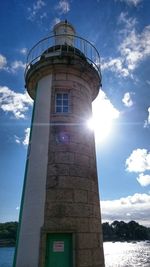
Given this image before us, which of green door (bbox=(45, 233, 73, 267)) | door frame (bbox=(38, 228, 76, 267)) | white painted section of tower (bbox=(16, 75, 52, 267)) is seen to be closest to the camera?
door frame (bbox=(38, 228, 76, 267))

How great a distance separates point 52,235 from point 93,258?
54.0 inches

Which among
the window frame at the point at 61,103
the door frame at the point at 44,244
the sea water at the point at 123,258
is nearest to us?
the door frame at the point at 44,244

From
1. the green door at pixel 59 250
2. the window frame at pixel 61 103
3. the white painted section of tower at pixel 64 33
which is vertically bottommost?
the green door at pixel 59 250

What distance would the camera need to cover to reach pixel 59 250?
6.36 metres

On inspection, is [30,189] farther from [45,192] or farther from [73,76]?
[73,76]

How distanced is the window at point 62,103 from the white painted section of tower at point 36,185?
34 centimetres

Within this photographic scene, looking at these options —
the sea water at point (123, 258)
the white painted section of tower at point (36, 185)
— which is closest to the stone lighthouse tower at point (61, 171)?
the white painted section of tower at point (36, 185)

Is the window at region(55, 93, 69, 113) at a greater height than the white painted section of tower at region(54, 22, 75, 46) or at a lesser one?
lesser

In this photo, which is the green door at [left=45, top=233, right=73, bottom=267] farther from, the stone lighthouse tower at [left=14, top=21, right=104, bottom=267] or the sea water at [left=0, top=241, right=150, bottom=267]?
the sea water at [left=0, top=241, right=150, bottom=267]

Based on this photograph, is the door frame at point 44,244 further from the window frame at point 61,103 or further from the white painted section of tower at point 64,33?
the white painted section of tower at point 64,33

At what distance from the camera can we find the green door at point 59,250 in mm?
6223

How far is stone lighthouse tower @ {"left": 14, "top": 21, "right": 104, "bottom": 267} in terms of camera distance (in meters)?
6.40

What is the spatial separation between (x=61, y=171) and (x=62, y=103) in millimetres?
2834

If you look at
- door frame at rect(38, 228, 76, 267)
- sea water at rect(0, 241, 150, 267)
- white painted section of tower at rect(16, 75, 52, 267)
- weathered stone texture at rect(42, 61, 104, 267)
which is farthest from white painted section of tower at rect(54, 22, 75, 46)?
sea water at rect(0, 241, 150, 267)
